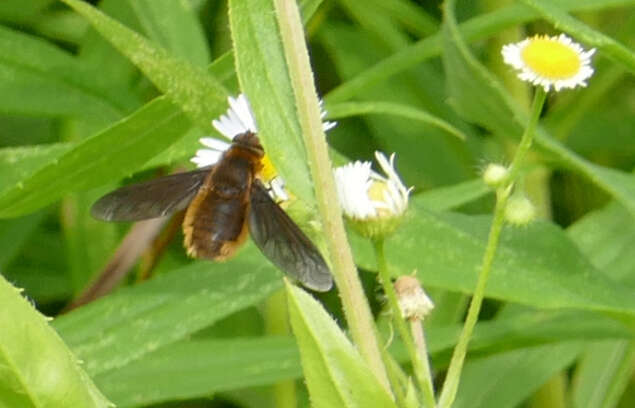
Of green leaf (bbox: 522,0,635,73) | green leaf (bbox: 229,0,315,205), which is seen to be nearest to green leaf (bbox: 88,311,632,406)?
green leaf (bbox: 522,0,635,73)

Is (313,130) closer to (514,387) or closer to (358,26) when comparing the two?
(514,387)

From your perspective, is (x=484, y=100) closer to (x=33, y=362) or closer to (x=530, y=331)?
(x=530, y=331)

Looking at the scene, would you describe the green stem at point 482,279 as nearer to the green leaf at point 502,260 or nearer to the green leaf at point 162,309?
the green leaf at point 502,260

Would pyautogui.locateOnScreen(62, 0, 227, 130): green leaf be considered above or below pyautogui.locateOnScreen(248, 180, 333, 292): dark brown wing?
above

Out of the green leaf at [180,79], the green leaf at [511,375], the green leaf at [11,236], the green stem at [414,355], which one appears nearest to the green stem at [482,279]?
the green stem at [414,355]

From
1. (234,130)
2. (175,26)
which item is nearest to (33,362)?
(234,130)

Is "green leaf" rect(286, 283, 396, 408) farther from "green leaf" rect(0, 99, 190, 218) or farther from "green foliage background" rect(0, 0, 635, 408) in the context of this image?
"green leaf" rect(0, 99, 190, 218)
